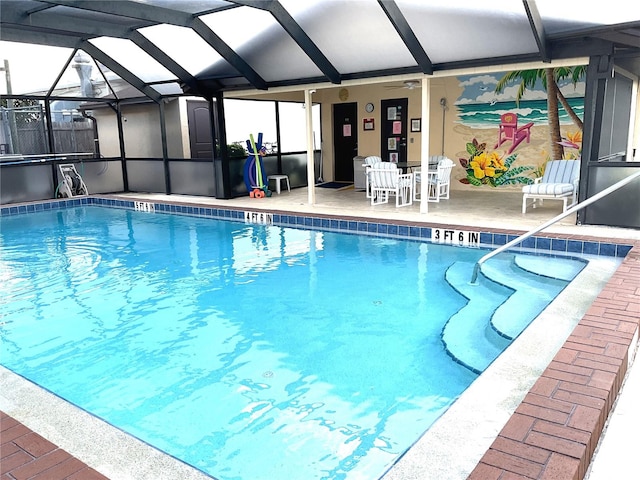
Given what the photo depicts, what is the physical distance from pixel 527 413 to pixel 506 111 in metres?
9.37

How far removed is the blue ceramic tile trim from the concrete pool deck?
6.54ft

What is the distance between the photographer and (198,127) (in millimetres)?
12750

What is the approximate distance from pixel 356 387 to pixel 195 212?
7.18 meters

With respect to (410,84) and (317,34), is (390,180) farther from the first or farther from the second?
(317,34)

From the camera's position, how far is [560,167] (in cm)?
815

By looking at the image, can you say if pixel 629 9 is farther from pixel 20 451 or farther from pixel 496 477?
pixel 20 451

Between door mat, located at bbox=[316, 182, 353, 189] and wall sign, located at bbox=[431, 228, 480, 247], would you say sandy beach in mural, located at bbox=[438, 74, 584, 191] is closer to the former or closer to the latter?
door mat, located at bbox=[316, 182, 353, 189]

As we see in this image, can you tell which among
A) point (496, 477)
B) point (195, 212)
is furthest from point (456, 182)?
point (496, 477)

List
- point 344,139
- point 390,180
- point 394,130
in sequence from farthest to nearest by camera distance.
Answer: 1. point 344,139
2. point 394,130
3. point 390,180

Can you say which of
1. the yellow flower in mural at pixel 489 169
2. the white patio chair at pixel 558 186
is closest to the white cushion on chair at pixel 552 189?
the white patio chair at pixel 558 186

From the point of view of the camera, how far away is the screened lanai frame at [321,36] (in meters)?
6.23

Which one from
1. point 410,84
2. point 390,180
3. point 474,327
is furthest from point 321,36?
point 474,327

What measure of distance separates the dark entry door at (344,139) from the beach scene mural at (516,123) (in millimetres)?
2757

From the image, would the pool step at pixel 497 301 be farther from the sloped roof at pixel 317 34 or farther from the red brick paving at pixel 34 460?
the sloped roof at pixel 317 34
